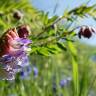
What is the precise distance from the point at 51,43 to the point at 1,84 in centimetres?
124

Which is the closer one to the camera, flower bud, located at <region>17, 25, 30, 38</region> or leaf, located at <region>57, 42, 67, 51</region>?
flower bud, located at <region>17, 25, 30, 38</region>

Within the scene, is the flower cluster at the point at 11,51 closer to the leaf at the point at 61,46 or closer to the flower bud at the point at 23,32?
the flower bud at the point at 23,32

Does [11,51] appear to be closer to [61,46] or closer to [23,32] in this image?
[23,32]

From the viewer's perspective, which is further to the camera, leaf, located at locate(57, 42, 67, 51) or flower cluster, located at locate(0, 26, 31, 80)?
leaf, located at locate(57, 42, 67, 51)

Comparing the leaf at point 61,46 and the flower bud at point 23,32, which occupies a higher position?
the flower bud at point 23,32

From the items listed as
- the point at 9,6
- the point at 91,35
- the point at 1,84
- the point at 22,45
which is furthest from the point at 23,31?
the point at 1,84

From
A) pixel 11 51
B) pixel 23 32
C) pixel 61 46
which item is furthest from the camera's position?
pixel 61 46

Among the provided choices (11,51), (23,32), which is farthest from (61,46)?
(11,51)

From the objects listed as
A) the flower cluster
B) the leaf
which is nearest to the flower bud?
the flower cluster

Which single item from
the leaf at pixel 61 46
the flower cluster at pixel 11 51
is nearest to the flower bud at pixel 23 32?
the flower cluster at pixel 11 51

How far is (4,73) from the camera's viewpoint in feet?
2.85

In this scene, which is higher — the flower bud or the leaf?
the flower bud

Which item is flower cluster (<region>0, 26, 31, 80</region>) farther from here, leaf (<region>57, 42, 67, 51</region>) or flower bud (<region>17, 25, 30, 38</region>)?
leaf (<region>57, 42, 67, 51</region>)

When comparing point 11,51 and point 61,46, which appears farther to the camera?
point 61,46
